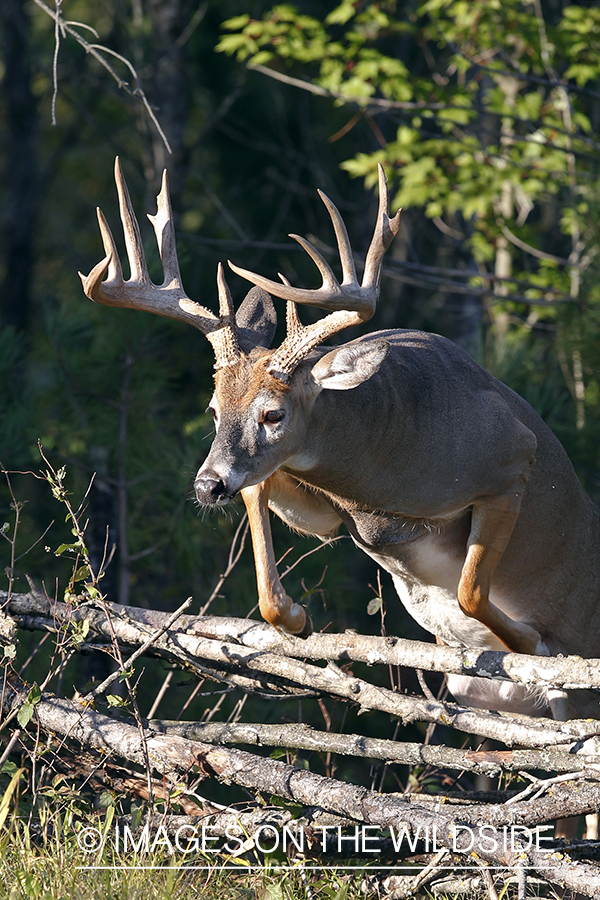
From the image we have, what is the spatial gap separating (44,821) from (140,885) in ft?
1.91

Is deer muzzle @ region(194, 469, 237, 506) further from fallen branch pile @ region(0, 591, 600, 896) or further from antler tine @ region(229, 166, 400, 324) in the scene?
antler tine @ region(229, 166, 400, 324)

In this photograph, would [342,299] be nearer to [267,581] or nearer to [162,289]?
[162,289]

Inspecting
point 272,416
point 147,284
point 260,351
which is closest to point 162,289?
point 147,284

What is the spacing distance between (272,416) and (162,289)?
2.30 ft

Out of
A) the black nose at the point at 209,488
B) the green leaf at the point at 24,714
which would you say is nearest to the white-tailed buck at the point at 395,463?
the black nose at the point at 209,488

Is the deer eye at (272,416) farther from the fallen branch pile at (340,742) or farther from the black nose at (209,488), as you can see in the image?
the fallen branch pile at (340,742)

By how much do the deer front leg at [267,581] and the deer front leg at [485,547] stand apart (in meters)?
0.67

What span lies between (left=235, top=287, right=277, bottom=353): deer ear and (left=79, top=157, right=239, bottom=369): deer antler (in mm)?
148

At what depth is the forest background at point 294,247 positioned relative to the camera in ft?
20.6

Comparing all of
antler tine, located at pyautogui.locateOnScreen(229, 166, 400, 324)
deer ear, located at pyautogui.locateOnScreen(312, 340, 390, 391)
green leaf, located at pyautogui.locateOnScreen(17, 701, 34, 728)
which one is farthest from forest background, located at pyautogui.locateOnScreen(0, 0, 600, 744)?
antler tine, located at pyautogui.locateOnScreen(229, 166, 400, 324)

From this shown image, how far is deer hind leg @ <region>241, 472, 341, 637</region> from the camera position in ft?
12.7

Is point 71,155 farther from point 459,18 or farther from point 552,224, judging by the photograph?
point 459,18

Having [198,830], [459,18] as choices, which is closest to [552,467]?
[198,830]

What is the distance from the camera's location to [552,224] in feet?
39.3
